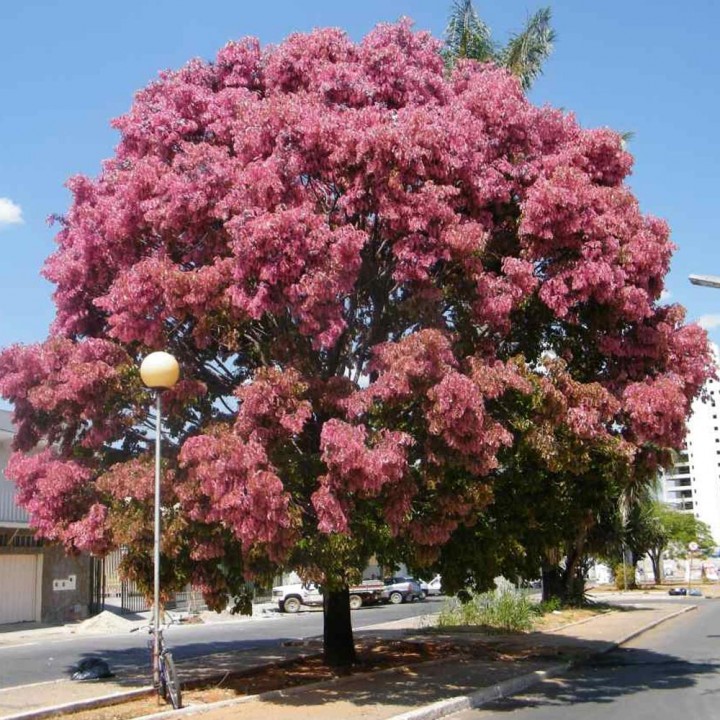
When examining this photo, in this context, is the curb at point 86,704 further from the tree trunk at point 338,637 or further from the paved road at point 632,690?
the paved road at point 632,690

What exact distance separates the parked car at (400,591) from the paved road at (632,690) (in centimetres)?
2352

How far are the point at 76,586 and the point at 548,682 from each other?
2142 cm

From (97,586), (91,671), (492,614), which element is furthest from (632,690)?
(97,586)

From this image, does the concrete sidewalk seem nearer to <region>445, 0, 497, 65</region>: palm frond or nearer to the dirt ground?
the dirt ground

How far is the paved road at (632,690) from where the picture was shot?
1128 centimetres

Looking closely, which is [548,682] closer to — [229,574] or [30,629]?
[229,574]

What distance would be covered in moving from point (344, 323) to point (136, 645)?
15.2 meters

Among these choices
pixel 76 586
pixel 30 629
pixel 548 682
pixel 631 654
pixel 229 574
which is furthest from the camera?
pixel 76 586

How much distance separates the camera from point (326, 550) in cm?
1111

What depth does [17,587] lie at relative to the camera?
29188mm

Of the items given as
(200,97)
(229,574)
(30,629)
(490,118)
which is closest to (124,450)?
(229,574)

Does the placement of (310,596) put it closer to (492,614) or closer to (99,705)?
(492,614)

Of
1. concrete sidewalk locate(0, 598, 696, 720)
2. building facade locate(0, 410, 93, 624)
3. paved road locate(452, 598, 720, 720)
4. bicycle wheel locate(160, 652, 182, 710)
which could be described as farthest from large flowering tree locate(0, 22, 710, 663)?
building facade locate(0, 410, 93, 624)

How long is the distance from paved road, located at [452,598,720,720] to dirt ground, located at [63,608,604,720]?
201 cm
